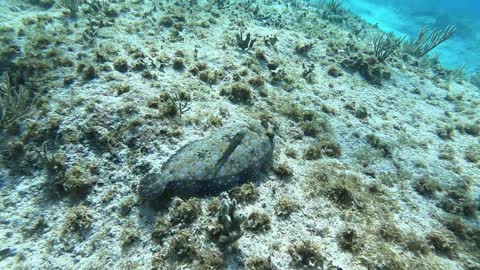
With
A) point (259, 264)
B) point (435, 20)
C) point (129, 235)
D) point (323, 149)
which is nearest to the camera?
point (259, 264)

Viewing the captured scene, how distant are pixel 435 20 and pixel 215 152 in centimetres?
3648

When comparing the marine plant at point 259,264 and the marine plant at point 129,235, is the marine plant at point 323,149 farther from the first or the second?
the marine plant at point 129,235

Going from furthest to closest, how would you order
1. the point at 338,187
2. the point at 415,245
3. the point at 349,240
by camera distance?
the point at 338,187
the point at 415,245
the point at 349,240

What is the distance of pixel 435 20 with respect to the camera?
104 ft

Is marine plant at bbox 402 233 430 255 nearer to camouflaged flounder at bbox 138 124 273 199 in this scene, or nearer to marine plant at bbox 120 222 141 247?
camouflaged flounder at bbox 138 124 273 199

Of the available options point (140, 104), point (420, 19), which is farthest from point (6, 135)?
point (420, 19)

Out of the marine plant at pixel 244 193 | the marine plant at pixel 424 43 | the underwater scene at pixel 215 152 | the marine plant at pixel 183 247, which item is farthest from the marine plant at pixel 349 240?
the marine plant at pixel 424 43

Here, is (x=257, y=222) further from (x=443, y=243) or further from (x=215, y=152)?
(x=443, y=243)

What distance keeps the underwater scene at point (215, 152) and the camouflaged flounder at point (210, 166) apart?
0.03 metres

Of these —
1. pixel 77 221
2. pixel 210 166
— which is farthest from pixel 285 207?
pixel 77 221

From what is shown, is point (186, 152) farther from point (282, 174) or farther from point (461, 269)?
point (461, 269)

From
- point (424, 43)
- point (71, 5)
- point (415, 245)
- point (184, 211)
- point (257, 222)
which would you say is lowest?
point (71, 5)

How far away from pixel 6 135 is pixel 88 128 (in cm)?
179

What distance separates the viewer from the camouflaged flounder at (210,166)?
477 cm
